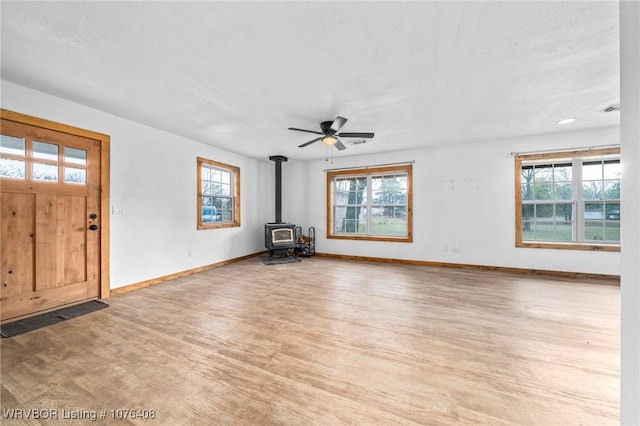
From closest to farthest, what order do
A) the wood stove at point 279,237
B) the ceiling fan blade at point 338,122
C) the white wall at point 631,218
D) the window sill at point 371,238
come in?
1. the white wall at point 631,218
2. the ceiling fan blade at point 338,122
3. the window sill at point 371,238
4. the wood stove at point 279,237

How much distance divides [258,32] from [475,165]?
14.9 feet

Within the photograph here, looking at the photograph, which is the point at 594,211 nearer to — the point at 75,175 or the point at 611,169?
the point at 611,169

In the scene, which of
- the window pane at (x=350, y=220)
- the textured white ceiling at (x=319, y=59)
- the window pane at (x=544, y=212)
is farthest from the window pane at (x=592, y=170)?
the window pane at (x=350, y=220)

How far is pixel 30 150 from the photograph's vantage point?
268 cm

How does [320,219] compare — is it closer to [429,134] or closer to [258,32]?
[429,134]

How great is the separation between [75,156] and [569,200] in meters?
7.44

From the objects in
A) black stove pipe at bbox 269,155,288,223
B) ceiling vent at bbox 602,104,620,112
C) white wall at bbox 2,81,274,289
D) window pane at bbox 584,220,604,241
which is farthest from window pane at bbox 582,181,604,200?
white wall at bbox 2,81,274,289

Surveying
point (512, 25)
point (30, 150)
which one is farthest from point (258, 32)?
point (30, 150)

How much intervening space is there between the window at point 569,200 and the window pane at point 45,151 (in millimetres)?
6863

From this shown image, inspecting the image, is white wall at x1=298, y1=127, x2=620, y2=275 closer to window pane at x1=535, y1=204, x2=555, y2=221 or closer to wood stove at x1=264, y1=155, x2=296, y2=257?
window pane at x1=535, y1=204, x2=555, y2=221

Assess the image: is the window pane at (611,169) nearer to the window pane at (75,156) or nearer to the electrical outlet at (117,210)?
the electrical outlet at (117,210)

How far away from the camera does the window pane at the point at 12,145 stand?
2506mm

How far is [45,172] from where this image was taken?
2805mm

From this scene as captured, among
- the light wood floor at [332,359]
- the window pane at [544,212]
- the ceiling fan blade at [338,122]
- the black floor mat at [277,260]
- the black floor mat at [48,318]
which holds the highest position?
the ceiling fan blade at [338,122]
